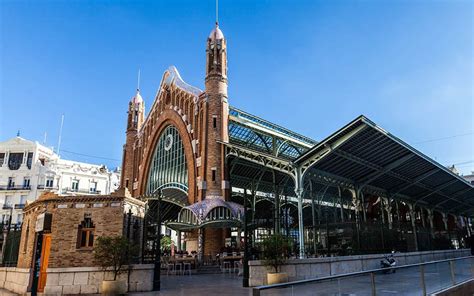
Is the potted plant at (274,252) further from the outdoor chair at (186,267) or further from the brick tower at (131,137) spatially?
the brick tower at (131,137)

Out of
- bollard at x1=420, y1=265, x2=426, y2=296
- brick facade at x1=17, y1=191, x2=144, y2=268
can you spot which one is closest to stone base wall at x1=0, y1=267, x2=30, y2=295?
brick facade at x1=17, y1=191, x2=144, y2=268

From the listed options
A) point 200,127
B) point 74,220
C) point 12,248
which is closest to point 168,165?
point 200,127

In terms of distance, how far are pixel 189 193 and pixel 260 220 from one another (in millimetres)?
14087

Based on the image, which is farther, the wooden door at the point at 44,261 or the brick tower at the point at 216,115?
the brick tower at the point at 216,115

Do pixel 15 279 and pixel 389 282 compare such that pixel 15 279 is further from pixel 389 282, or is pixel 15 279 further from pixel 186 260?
pixel 389 282

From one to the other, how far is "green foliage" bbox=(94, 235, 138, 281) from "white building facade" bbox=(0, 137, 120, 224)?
46.7 m

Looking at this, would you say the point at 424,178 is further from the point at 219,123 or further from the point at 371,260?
the point at 219,123

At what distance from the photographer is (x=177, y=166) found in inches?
1304

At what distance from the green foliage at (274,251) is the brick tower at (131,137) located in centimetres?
2870

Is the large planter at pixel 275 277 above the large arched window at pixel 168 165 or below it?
below

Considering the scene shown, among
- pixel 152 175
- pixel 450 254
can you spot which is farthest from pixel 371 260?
pixel 152 175

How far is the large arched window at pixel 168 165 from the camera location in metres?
32.3

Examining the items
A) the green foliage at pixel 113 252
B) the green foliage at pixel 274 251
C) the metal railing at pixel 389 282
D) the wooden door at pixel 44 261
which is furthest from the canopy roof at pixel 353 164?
the wooden door at pixel 44 261

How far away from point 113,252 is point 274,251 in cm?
569
